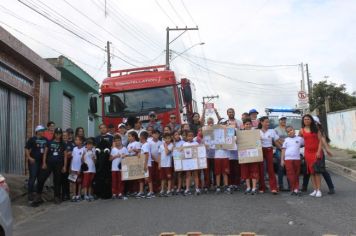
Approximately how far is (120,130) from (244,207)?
4614mm

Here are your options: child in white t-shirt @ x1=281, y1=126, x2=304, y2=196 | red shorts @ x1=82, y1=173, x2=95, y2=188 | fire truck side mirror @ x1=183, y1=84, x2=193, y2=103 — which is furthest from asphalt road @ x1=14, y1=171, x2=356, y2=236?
fire truck side mirror @ x1=183, y1=84, x2=193, y2=103

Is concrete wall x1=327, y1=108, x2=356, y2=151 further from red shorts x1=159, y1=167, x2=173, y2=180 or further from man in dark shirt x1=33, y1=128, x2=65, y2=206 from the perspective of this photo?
man in dark shirt x1=33, y1=128, x2=65, y2=206

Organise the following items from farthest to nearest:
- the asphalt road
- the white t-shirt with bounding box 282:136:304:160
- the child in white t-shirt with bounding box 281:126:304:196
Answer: the white t-shirt with bounding box 282:136:304:160, the child in white t-shirt with bounding box 281:126:304:196, the asphalt road

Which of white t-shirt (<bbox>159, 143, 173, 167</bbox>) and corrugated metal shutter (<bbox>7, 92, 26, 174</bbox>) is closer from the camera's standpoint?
white t-shirt (<bbox>159, 143, 173, 167</bbox>)

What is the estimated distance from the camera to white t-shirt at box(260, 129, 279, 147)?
1083 centimetres

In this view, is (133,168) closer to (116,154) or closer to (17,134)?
(116,154)

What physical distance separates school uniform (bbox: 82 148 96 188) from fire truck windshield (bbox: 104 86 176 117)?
10.0 feet

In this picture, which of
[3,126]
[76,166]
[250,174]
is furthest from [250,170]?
[3,126]

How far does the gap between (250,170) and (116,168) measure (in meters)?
3.18

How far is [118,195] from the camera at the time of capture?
37.2 ft

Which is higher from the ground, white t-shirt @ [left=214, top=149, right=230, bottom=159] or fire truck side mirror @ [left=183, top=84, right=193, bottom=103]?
fire truck side mirror @ [left=183, top=84, right=193, bottom=103]

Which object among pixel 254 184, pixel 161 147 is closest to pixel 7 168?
pixel 161 147

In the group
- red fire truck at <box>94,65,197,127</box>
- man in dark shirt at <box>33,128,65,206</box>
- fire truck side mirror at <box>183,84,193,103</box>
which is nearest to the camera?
man in dark shirt at <box>33,128,65,206</box>

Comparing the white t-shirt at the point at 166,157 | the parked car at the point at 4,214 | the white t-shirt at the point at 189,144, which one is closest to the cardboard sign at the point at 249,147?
the white t-shirt at the point at 189,144
